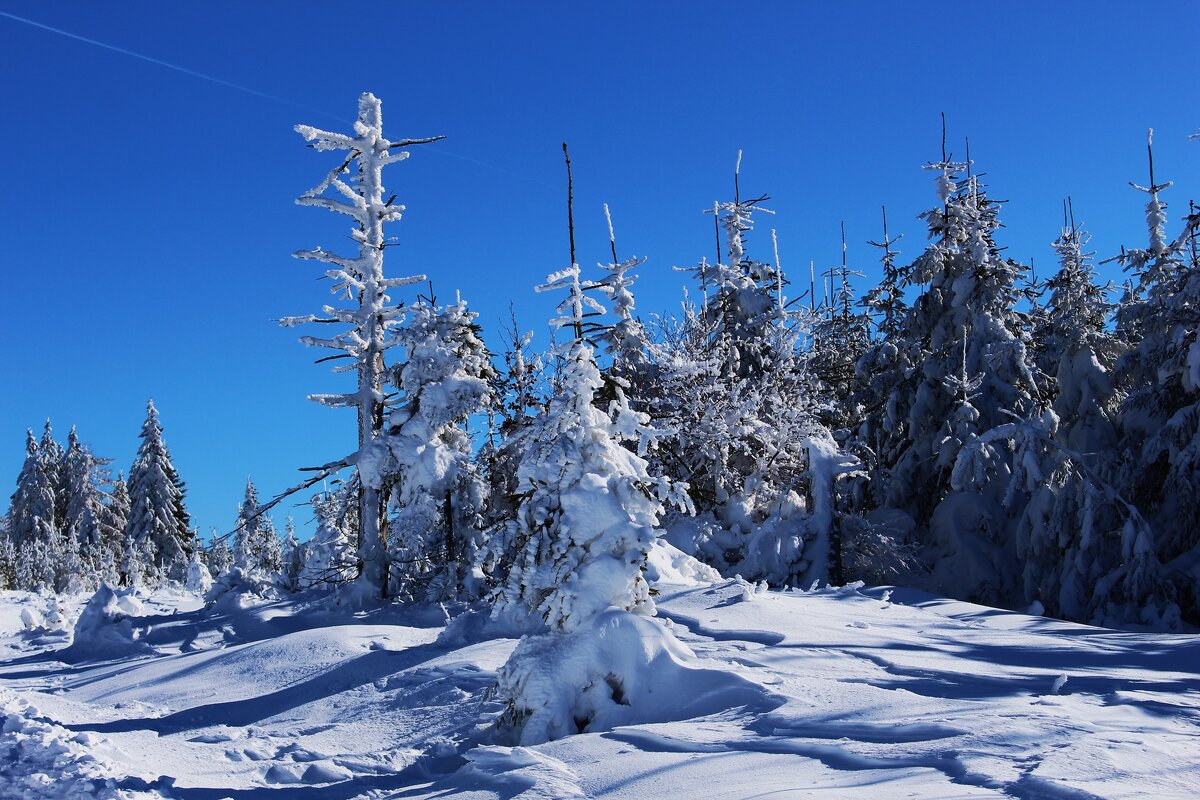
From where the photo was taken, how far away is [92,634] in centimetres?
1622

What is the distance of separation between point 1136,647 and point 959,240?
612 inches

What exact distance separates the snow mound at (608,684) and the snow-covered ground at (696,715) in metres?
0.04

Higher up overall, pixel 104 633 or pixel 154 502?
pixel 154 502

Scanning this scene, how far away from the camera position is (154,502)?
166ft

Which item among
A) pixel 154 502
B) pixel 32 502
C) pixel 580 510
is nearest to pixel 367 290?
pixel 580 510

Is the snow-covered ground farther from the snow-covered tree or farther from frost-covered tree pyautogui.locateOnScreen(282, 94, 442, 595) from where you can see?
the snow-covered tree

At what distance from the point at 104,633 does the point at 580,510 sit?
39.1 ft

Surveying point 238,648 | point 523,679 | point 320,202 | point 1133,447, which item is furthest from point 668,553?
point 1133,447

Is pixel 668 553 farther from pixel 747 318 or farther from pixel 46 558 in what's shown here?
pixel 46 558

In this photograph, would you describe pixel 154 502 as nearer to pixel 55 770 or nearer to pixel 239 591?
pixel 239 591

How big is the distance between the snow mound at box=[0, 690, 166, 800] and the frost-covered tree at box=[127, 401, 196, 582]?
45.3m

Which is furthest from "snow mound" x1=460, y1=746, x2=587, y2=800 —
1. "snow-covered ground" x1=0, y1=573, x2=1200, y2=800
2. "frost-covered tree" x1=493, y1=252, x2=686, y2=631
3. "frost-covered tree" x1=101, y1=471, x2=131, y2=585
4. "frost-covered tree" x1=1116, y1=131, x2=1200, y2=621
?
"frost-covered tree" x1=101, y1=471, x2=131, y2=585

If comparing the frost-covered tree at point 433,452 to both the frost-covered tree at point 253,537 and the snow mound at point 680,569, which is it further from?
the frost-covered tree at point 253,537

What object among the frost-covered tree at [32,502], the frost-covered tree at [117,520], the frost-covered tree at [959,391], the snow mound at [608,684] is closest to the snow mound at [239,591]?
the snow mound at [608,684]
